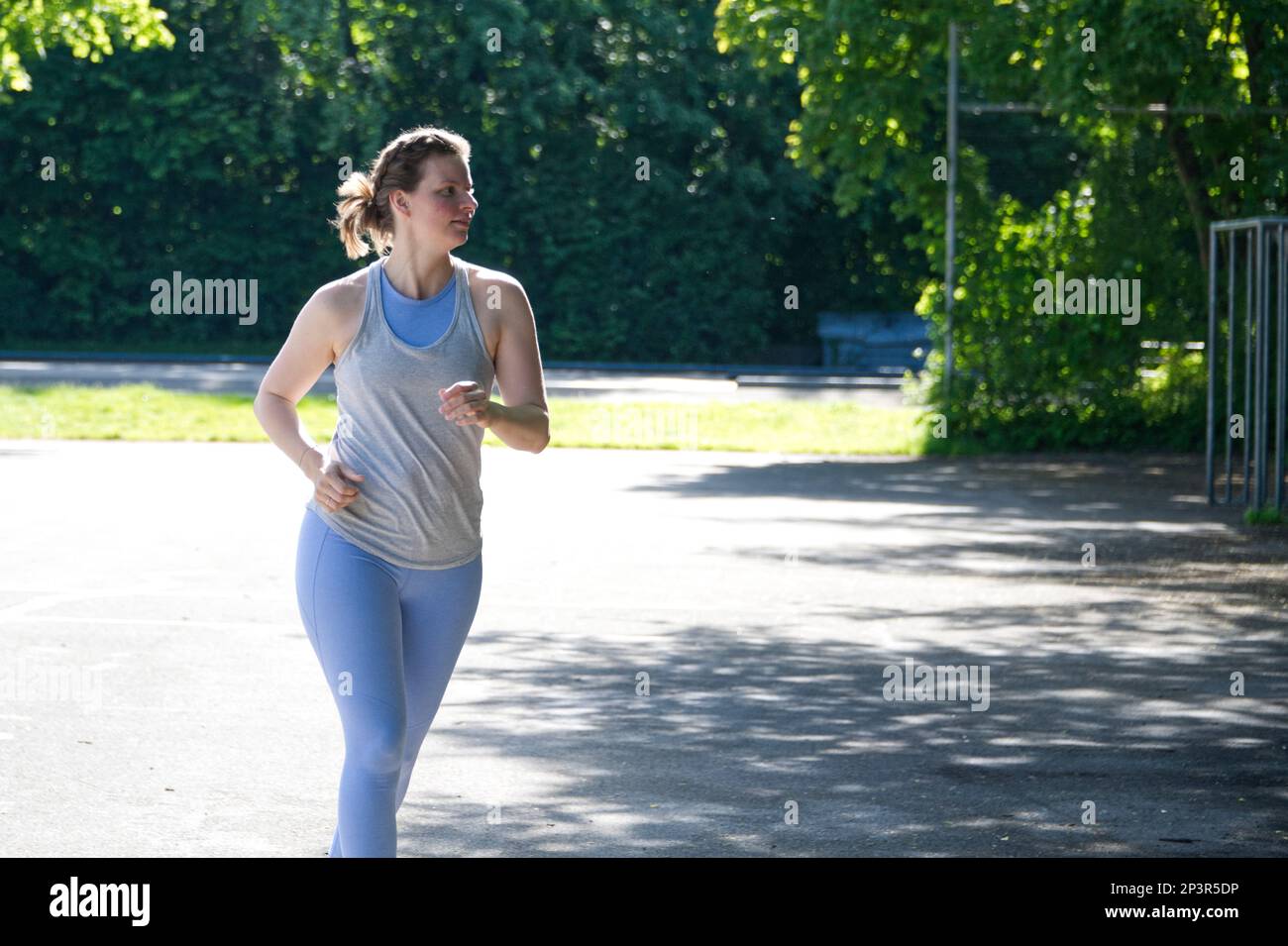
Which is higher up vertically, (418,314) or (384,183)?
(384,183)

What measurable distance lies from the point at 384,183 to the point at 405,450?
67cm

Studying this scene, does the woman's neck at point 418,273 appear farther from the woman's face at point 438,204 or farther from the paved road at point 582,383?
the paved road at point 582,383

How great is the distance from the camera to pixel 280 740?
25.4 ft

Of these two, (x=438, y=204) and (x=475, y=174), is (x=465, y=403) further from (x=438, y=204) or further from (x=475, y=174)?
(x=475, y=174)

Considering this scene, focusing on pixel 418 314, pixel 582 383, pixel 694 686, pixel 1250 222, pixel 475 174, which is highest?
pixel 475 174

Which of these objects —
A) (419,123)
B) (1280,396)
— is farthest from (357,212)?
(419,123)

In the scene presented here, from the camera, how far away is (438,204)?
5.05 m

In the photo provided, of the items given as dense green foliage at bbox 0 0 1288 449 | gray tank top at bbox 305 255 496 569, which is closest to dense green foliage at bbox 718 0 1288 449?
dense green foliage at bbox 0 0 1288 449

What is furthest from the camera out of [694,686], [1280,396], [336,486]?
[1280,396]

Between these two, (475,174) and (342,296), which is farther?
(475,174)

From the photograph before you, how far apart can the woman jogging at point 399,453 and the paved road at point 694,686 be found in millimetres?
1137

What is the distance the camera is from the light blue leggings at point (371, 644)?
486 cm

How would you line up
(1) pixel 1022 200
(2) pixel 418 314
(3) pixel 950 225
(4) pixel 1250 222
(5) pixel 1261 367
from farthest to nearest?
(1) pixel 1022 200 < (3) pixel 950 225 < (4) pixel 1250 222 < (5) pixel 1261 367 < (2) pixel 418 314
